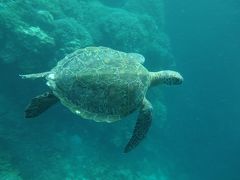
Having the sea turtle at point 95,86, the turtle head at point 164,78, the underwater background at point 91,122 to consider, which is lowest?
the underwater background at point 91,122

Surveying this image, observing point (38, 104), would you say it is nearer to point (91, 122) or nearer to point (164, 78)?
point (164, 78)

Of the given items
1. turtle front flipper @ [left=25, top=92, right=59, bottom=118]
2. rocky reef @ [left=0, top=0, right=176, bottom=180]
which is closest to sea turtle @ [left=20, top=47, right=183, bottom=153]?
turtle front flipper @ [left=25, top=92, right=59, bottom=118]

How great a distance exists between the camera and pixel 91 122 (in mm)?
15500

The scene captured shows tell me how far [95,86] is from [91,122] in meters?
10.4

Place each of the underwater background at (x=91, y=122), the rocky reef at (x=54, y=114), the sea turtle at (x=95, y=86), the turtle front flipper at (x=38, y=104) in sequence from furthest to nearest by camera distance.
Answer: the underwater background at (x=91, y=122) < the rocky reef at (x=54, y=114) < the turtle front flipper at (x=38, y=104) < the sea turtle at (x=95, y=86)

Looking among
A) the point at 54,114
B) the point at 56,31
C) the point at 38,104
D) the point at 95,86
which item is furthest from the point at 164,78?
the point at 54,114

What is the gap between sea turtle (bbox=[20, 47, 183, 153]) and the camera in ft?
17.4

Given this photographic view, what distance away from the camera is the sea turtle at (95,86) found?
5.29 m

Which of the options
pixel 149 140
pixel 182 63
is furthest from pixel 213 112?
pixel 149 140

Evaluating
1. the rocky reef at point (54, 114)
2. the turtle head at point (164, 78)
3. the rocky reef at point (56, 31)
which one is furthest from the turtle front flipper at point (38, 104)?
the rocky reef at point (56, 31)

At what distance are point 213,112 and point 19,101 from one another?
27.4 metres

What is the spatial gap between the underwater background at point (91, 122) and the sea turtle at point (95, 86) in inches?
269

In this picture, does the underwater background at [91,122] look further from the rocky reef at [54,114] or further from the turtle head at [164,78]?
the turtle head at [164,78]

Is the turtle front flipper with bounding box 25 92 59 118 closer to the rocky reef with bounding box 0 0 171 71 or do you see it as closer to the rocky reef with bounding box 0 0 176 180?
the rocky reef with bounding box 0 0 176 180
